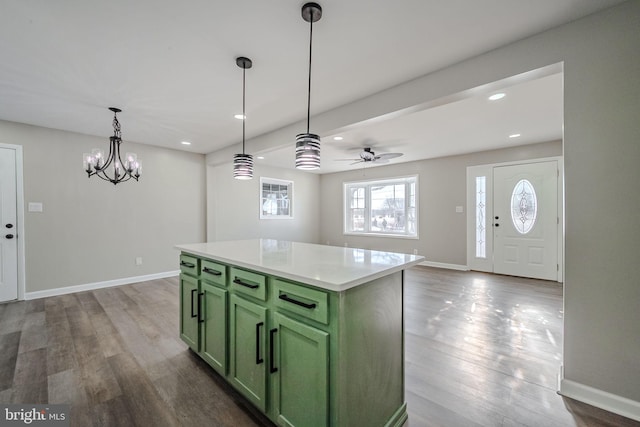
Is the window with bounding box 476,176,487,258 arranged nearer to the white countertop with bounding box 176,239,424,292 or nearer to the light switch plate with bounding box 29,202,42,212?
the white countertop with bounding box 176,239,424,292

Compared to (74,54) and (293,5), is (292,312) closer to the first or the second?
(293,5)

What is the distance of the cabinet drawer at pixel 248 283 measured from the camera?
150cm

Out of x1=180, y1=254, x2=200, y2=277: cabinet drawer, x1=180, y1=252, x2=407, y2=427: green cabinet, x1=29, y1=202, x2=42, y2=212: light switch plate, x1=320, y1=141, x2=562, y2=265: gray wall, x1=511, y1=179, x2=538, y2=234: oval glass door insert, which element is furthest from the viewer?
x1=320, y1=141, x2=562, y2=265: gray wall

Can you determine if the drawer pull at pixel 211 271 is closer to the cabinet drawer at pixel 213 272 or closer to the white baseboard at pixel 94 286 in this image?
the cabinet drawer at pixel 213 272

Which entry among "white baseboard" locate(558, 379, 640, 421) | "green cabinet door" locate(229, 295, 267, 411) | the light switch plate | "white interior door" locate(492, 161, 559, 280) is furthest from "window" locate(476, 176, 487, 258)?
the light switch plate

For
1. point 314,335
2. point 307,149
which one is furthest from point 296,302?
point 307,149

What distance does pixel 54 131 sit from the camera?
3904 millimetres

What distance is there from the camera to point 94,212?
424cm

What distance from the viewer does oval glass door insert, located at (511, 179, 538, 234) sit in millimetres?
4754

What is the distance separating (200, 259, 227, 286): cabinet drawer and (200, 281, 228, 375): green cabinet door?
5 cm

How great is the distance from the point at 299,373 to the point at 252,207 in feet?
17.7

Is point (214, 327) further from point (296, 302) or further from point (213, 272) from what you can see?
point (296, 302)

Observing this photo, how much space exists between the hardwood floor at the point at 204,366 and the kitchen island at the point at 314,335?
28cm

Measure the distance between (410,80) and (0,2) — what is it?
284 cm
